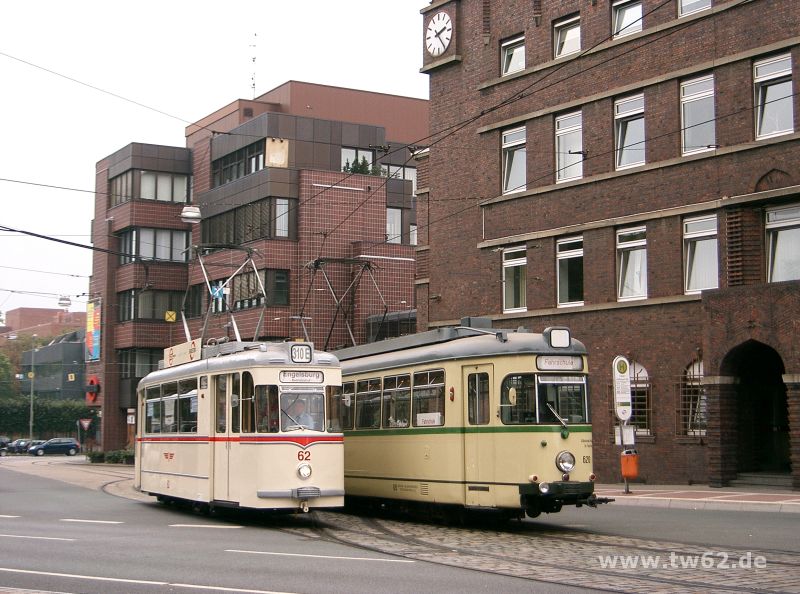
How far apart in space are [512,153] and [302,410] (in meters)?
17.3

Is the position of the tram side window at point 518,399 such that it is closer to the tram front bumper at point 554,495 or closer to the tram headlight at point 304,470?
the tram front bumper at point 554,495

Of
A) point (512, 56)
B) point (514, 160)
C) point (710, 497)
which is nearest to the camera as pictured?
point (710, 497)

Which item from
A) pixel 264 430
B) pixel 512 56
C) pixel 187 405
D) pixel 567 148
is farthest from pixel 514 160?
pixel 264 430

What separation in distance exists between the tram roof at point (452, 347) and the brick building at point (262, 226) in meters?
24.7

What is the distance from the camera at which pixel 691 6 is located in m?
28.5

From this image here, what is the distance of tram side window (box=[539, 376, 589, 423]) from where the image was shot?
17031 mm

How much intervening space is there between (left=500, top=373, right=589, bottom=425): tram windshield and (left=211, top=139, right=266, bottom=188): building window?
125ft

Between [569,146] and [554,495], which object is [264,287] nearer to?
[569,146]

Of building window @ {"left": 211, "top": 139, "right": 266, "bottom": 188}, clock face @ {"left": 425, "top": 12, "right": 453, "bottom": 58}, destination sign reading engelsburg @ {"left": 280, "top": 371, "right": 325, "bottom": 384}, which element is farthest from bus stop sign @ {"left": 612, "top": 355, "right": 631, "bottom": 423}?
building window @ {"left": 211, "top": 139, "right": 266, "bottom": 188}

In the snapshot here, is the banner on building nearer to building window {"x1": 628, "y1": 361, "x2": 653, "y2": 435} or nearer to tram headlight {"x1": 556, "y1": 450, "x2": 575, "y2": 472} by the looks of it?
building window {"x1": 628, "y1": 361, "x2": 653, "y2": 435}

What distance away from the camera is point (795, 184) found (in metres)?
25.8

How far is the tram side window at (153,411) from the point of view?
22719 mm

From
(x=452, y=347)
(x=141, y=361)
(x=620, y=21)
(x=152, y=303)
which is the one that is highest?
(x=620, y=21)

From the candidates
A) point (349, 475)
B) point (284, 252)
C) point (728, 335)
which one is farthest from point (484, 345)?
point (284, 252)
